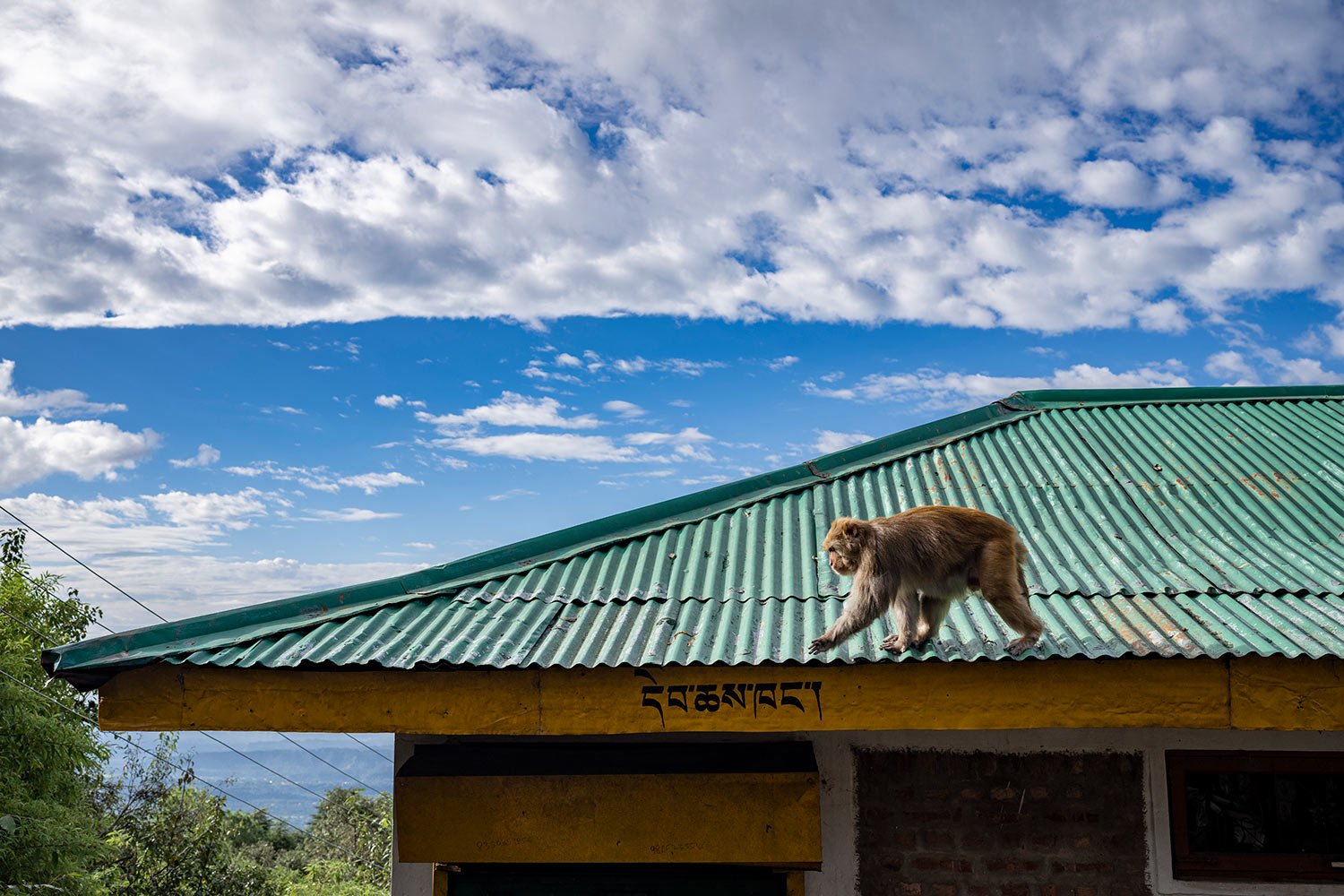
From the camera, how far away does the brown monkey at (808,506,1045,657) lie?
4723 millimetres

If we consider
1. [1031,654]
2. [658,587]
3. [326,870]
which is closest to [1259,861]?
[1031,654]

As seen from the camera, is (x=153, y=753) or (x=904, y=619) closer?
(x=904, y=619)

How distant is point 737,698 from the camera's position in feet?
15.4

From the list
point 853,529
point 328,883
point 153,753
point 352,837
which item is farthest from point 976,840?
point 352,837

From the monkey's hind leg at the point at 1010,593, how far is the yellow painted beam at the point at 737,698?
127 millimetres

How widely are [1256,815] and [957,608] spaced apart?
185cm

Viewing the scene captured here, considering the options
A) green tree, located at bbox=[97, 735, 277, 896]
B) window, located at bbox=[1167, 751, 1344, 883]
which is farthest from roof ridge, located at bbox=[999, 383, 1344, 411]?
green tree, located at bbox=[97, 735, 277, 896]

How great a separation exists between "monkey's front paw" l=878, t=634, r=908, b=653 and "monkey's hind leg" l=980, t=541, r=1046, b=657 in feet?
1.49

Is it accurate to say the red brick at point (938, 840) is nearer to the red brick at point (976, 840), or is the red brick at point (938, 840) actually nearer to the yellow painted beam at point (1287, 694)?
the red brick at point (976, 840)

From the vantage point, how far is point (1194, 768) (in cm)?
533

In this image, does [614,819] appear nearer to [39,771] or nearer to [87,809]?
[39,771]

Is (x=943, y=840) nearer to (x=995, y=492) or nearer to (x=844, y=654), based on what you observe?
(x=844, y=654)

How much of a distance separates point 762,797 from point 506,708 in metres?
1.42

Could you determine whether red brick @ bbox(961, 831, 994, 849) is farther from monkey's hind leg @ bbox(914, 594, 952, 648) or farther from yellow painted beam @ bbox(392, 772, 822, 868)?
monkey's hind leg @ bbox(914, 594, 952, 648)
